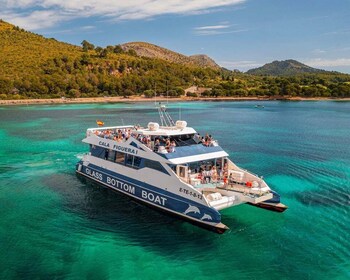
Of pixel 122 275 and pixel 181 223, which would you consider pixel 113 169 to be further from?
pixel 122 275

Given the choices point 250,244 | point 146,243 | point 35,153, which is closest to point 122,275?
point 146,243

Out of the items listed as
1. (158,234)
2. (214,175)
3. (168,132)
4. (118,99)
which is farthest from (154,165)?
(118,99)

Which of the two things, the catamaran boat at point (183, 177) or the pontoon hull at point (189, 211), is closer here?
the pontoon hull at point (189, 211)

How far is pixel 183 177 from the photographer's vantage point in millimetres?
20234

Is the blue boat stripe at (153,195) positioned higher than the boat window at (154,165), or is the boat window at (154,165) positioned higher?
the boat window at (154,165)

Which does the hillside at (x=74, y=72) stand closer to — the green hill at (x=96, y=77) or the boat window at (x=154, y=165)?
the green hill at (x=96, y=77)

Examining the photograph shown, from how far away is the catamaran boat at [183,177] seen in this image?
731 inches

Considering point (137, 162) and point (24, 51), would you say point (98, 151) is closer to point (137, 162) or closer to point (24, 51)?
point (137, 162)

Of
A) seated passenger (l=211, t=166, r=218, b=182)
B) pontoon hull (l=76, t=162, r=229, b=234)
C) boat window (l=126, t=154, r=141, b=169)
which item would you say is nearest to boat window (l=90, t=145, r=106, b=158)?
boat window (l=126, t=154, r=141, b=169)

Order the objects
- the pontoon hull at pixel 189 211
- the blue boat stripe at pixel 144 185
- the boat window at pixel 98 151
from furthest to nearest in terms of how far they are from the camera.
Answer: the boat window at pixel 98 151
the blue boat stripe at pixel 144 185
the pontoon hull at pixel 189 211

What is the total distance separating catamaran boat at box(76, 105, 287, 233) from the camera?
1856 centimetres

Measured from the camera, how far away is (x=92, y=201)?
2314 cm

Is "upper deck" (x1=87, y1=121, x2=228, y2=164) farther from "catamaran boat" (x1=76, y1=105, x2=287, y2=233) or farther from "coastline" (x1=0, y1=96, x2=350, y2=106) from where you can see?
"coastline" (x1=0, y1=96, x2=350, y2=106)

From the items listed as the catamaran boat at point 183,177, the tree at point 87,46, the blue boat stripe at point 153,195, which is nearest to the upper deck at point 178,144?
the catamaran boat at point 183,177
